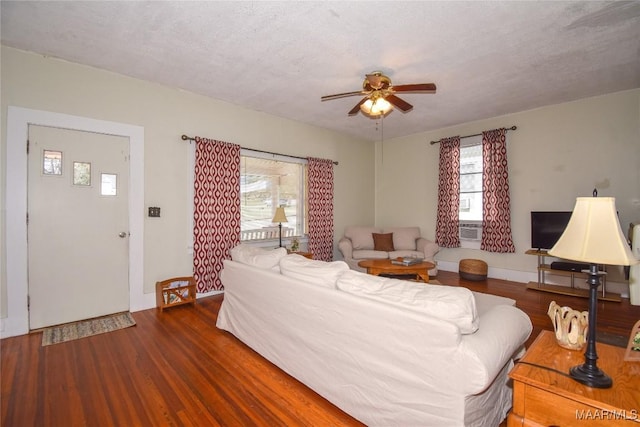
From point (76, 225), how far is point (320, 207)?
356cm

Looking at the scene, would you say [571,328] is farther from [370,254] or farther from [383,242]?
[383,242]

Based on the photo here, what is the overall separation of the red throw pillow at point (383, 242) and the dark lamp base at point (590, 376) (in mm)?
4268

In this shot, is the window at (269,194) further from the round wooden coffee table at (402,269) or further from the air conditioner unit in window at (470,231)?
the air conditioner unit in window at (470,231)

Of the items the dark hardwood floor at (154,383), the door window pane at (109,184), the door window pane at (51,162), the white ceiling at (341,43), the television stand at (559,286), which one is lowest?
the dark hardwood floor at (154,383)

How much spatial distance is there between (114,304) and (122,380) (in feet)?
5.23

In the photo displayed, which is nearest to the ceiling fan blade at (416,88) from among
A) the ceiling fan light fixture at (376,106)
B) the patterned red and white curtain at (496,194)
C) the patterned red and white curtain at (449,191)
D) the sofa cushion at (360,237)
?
the ceiling fan light fixture at (376,106)

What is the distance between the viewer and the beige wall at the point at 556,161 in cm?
395

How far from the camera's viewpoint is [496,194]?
193 inches

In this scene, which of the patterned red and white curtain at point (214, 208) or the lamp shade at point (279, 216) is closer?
the patterned red and white curtain at point (214, 208)

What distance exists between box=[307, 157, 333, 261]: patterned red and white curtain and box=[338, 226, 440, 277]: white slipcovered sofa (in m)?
0.34

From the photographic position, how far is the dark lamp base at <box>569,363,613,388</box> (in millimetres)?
1036

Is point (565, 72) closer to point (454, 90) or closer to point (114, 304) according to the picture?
point (454, 90)

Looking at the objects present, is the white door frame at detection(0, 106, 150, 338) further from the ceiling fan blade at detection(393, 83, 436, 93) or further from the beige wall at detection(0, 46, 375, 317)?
the ceiling fan blade at detection(393, 83, 436, 93)

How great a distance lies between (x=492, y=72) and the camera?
10.8 ft
